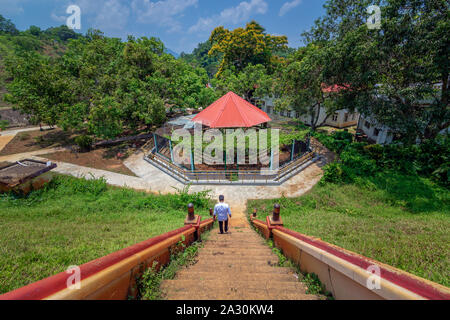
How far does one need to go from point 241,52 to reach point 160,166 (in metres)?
26.0

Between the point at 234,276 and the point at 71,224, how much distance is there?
6.08m

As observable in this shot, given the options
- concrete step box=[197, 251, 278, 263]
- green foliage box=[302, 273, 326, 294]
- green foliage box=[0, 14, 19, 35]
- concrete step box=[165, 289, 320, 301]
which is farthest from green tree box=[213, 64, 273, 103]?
green foliage box=[0, 14, 19, 35]

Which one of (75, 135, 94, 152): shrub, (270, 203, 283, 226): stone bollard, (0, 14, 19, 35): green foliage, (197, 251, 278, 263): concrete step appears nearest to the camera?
(197, 251, 278, 263): concrete step

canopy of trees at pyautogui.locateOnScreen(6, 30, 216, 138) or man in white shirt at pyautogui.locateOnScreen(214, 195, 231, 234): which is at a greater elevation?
canopy of trees at pyautogui.locateOnScreen(6, 30, 216, 138)

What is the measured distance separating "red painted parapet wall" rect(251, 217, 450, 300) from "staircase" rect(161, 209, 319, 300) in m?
0.36

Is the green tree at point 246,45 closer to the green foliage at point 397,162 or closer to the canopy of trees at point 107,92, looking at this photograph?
the canopy of trees at point 107,92

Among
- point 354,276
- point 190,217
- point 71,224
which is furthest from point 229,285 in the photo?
point 71,224

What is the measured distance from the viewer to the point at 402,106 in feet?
36.6

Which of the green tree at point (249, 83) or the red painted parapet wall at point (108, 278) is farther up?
the green tree at point (249, 83)

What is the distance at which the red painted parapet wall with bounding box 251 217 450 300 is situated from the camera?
6.17 feet

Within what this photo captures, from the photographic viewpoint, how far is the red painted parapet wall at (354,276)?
1.88m

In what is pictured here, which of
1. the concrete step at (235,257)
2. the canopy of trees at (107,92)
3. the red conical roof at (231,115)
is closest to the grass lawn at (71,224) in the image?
the concrete step at (235,257)

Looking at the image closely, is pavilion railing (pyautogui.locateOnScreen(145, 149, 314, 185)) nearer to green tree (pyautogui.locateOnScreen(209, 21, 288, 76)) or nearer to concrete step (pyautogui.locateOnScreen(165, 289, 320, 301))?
concrete step (pyautogui.locateOnScreen(165, 289, 320, 301))
